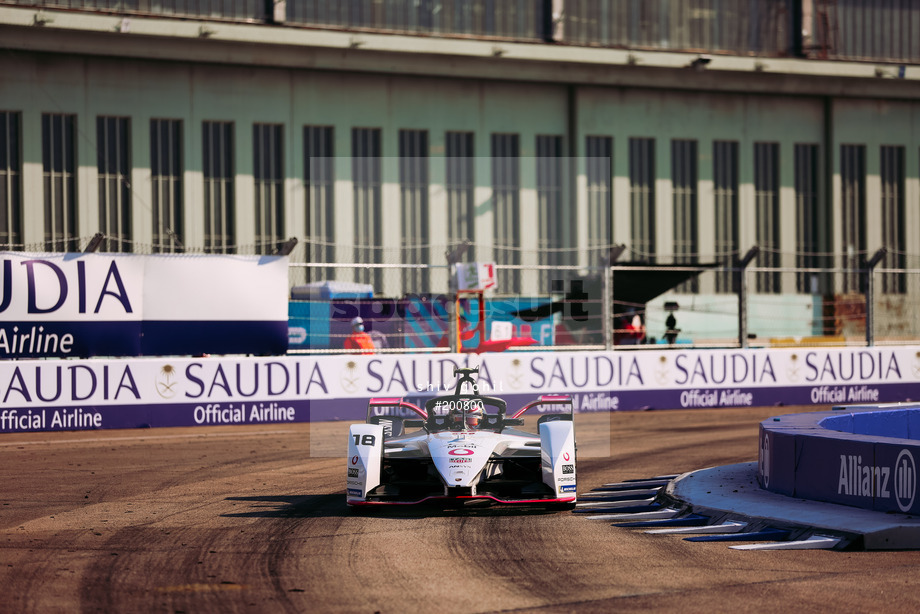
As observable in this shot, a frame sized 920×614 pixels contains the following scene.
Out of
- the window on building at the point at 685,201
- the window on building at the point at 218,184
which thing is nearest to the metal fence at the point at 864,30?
the window on building at the point at 685,201

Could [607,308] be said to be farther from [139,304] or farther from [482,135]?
[482,135]

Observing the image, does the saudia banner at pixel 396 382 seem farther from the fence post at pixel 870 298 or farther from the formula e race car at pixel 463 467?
the formula e race car at pixel 463 467

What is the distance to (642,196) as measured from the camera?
34469 mm

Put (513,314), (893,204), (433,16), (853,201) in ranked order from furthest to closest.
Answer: (893,204) → (853,201) → (433,16) → (513,314)

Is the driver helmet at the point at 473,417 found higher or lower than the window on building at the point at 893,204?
lower

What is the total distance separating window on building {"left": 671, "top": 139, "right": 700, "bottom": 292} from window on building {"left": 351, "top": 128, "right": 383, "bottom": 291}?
9397 mm

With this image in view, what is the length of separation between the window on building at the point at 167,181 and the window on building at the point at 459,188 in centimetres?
747

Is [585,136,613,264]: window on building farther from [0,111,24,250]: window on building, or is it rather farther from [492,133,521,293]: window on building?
[0,111,24,250]: window on building

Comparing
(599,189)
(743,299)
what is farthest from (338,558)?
(599,189)

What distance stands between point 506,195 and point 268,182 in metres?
6.89

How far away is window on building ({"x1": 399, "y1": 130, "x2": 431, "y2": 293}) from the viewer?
104ft

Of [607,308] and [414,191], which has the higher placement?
[414,191]

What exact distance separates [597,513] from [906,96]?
30.7 meters

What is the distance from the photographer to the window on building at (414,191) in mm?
31844
